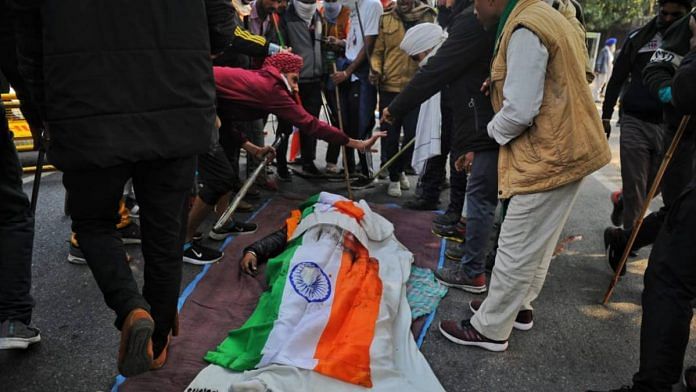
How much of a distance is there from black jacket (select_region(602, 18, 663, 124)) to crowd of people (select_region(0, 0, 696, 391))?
1cm

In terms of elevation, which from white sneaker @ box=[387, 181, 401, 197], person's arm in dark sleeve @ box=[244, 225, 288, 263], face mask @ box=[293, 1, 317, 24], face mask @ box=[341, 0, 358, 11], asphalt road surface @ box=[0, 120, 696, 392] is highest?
face mask @ box=[341, 0, 358, 11]

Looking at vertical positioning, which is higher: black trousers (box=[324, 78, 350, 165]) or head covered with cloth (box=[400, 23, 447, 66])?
head covered with cloth (box=[400, 23, 447, 66])

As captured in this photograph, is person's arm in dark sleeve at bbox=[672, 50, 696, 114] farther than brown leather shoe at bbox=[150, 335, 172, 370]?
No

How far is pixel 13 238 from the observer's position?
2150mm

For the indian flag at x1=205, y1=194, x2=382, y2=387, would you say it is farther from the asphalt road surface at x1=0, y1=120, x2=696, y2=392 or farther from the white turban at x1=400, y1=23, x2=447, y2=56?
the white turban at x1=400, y1=23, x2=447, y2=56

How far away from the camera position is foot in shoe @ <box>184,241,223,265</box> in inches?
126

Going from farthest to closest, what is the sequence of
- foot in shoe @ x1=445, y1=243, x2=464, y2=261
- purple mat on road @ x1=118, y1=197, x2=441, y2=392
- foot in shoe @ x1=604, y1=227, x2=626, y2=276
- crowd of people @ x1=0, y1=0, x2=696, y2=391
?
foot in shoe @ x1=445, y1=243, x2=464, y2=261, foot in shoe @ x1=604, y1=227, x2=626, y2=276, purple mat on road @ x1=118, y1=197, x2=441, y2=392, crowd of people @ x1=0, y1=0, x2=696, y2=391

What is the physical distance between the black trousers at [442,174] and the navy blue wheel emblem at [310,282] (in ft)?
6.14

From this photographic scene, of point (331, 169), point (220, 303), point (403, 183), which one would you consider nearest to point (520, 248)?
point (220, 303)

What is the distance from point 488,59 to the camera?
114 inches

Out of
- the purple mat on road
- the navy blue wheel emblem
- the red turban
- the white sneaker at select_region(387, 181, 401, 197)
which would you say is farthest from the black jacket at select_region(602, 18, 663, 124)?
the navy blue wheel emblem

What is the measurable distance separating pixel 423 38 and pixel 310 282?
8.03 feet

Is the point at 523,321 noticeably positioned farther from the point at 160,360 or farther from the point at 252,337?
the point at 160,360

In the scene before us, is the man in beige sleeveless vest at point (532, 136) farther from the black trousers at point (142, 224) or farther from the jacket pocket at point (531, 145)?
the black trousers at point (142, 224)
